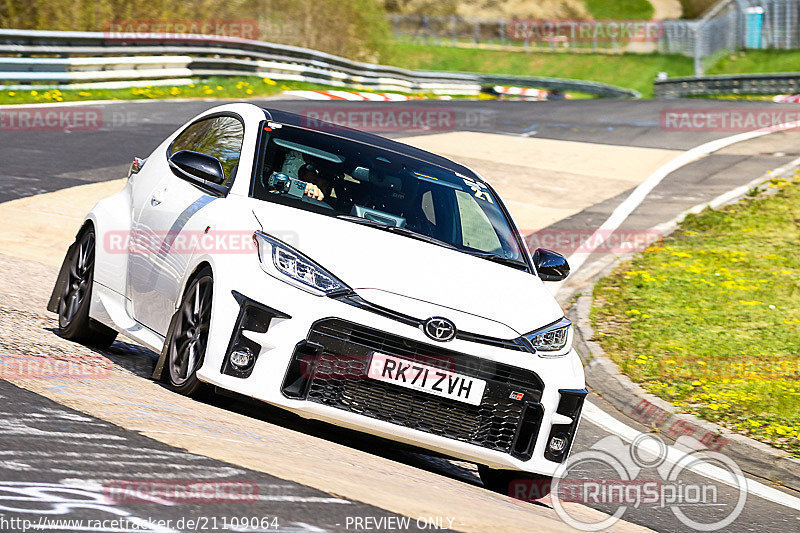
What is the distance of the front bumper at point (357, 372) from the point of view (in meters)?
5.44

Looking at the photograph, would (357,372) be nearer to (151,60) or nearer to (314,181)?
(314,181)

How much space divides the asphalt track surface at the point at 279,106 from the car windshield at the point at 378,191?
1197 millimetres

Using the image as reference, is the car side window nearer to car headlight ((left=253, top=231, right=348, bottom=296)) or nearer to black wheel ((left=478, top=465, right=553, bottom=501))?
car headlight ((left=253, top=231, right=348, bottom=296))

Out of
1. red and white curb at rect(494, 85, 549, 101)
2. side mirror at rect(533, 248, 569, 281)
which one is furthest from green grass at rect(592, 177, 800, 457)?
red and white curb at rect(494, 85, 549, 101)

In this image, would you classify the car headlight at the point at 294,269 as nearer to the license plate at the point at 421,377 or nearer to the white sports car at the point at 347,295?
the white sports car at the point at 347,295

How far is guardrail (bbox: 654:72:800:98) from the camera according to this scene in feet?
122

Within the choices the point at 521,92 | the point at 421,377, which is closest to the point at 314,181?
the point at 421,377

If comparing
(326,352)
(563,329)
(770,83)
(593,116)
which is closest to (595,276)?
(563,329)

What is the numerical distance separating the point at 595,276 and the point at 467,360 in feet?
24.9

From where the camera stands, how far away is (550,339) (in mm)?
5934

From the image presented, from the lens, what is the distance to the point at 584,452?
7254mm

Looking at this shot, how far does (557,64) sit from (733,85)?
118 ft

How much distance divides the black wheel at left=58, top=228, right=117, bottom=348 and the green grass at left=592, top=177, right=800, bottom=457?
4075 mm

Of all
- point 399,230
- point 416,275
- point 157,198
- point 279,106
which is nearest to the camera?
point 416,275
